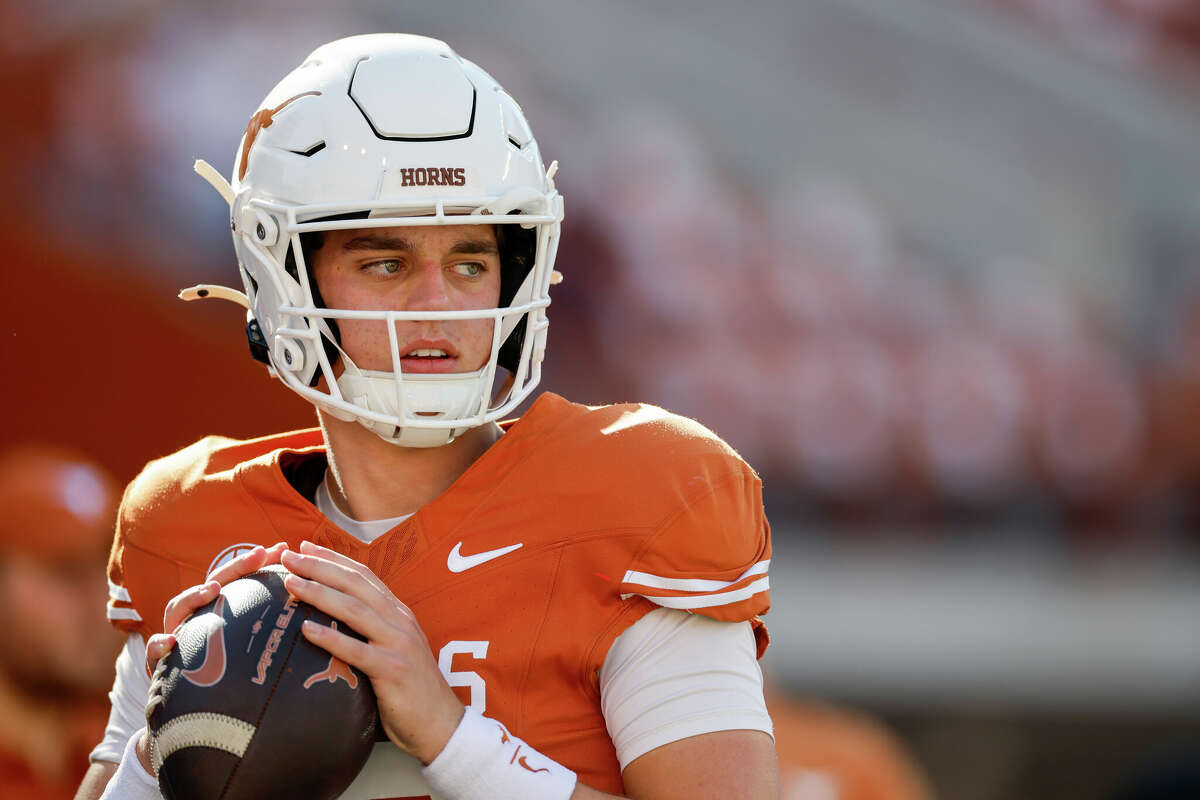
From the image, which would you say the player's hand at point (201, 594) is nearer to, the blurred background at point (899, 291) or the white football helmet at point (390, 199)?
→ the white football helmet at point (390, 199)

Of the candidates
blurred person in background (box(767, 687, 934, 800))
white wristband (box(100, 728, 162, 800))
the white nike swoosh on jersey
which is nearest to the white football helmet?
the white nike swoosh on jersey

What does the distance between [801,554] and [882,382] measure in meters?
0.58

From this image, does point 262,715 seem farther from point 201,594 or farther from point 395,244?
point 395,244

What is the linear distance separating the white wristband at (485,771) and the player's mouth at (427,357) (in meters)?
0.31

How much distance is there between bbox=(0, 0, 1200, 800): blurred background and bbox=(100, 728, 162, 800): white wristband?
208 cm

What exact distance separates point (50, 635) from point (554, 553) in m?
1.79

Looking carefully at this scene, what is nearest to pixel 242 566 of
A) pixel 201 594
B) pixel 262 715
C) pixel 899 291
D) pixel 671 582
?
pixel 201 594

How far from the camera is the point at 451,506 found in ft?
4.04

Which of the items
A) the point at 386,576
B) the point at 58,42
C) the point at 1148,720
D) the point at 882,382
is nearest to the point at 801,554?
the point at 882,382

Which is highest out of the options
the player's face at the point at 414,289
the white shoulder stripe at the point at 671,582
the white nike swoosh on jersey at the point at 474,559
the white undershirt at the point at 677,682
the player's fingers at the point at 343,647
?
the player's face at the point at 414,289

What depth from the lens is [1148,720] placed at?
349 cm

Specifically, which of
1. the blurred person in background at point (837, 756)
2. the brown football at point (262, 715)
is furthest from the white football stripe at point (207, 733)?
the blurred person in background at point (837, 756)

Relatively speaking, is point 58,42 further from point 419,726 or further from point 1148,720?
point 1148,720

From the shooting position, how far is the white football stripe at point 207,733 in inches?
40.4
